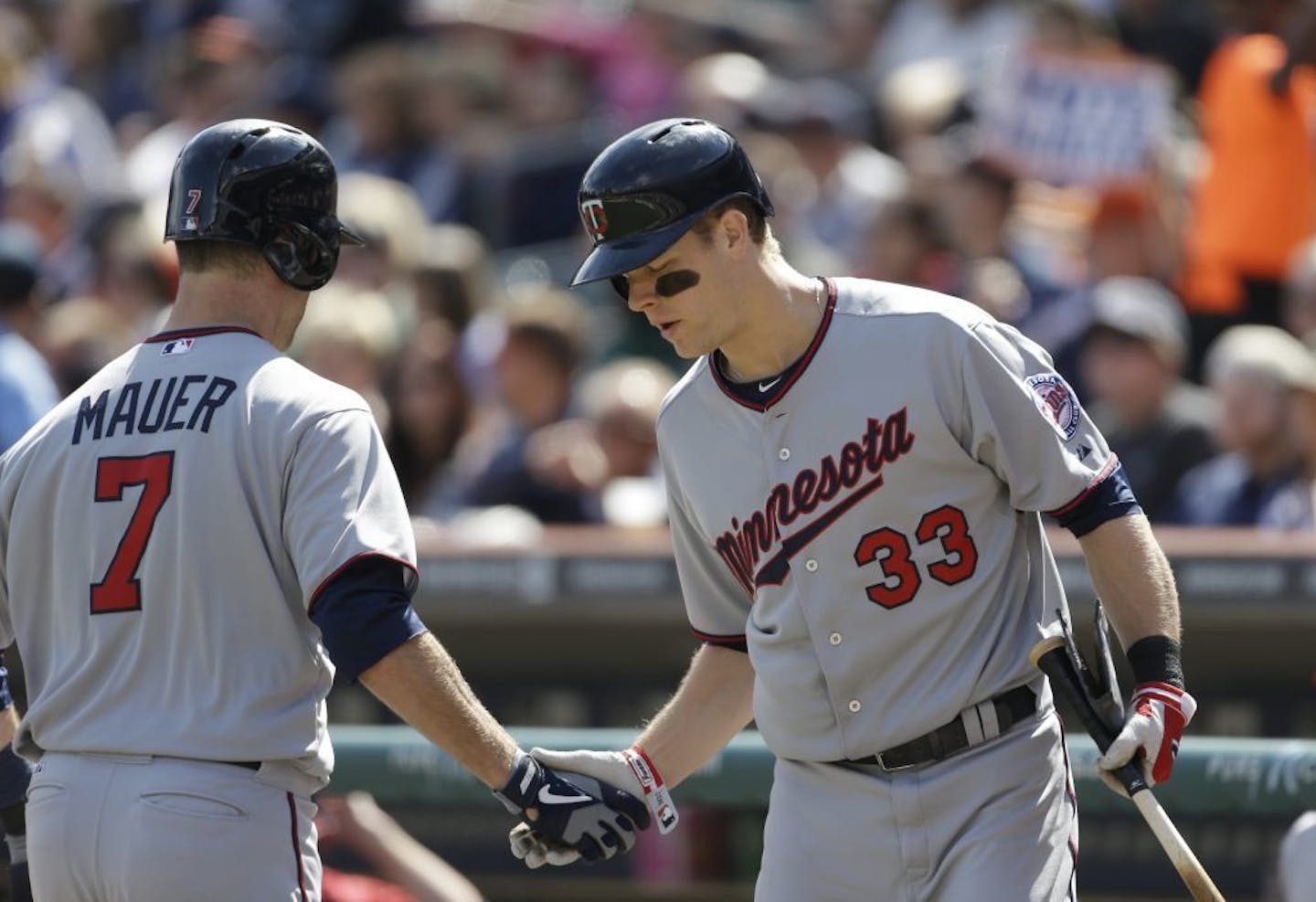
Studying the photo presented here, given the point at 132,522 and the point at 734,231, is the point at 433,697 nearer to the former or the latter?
the point at 132,522

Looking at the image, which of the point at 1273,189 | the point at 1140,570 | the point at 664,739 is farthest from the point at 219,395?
the point at 1273,189

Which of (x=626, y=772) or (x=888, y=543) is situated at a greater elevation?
(x=888, y=543)

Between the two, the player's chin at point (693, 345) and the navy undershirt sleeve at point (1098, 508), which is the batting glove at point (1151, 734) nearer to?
the navy undershirt sleeve at point (1098, 508)

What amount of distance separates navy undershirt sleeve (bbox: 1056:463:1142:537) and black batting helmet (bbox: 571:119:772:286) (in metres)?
0.77

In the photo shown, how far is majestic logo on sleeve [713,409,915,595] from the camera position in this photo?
3.63m

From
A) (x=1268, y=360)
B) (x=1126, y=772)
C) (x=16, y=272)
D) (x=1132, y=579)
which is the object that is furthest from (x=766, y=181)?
(x=1126, y=772)

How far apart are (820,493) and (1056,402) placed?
1.40 feet

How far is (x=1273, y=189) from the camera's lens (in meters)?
7.98

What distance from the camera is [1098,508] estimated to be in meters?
3.57

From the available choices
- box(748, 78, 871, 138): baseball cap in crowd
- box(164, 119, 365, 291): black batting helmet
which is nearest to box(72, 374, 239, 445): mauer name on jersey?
box(164, 119, 365, 291): black batting helmet

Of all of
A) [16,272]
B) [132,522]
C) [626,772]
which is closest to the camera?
[132,522]

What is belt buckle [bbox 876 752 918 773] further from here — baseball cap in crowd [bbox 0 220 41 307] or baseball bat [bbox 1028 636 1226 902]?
baseball cap in crowd [bbox 0 220 41 307]

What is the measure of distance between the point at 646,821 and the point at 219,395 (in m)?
1.10

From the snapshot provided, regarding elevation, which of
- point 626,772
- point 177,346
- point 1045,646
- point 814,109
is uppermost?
point 177,346
